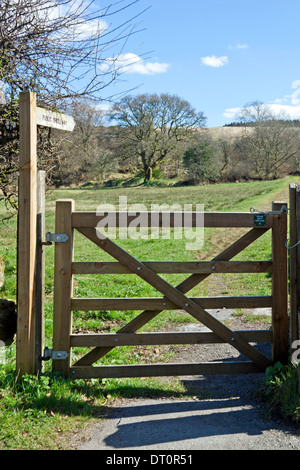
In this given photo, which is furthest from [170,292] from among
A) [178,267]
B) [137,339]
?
[137,339]

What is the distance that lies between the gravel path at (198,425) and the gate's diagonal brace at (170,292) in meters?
0.46

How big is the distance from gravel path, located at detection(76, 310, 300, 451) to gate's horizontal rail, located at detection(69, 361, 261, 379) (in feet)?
0.76

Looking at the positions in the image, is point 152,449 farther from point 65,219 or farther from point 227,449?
point 65,219

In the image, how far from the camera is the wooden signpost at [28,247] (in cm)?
482

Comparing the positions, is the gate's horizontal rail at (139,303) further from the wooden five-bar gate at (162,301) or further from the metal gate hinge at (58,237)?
the metal gate hinge at (58,237)

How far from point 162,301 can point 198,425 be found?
136cm

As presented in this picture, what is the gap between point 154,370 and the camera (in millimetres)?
5133

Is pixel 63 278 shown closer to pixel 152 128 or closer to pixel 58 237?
pixel 58 237

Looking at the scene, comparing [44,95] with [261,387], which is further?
[44,95]

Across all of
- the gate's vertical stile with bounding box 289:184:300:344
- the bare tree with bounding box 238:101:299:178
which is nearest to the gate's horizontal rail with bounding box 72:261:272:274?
the gate's vertical stile with bounding box 289:184:300:344

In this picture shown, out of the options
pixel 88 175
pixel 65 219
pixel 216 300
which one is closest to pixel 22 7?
pixel 65 219

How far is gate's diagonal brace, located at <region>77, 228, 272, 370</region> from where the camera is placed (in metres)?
4.99

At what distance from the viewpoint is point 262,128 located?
68000 millimetres
